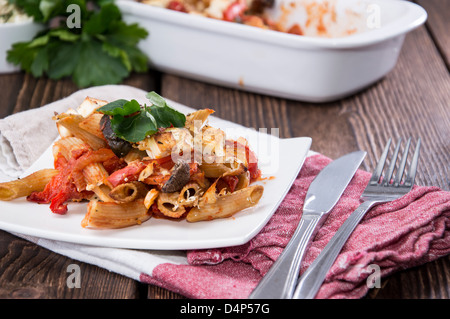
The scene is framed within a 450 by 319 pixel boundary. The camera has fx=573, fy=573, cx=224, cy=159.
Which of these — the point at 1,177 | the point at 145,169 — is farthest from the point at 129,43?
the point at 145,169

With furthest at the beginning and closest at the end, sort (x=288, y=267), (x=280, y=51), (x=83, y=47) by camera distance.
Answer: (x=83, y=47) < (x=280, y=51) < (x=288, y=267)

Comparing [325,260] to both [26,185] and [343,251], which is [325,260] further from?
[26,185]

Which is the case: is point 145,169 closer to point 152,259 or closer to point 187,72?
point 152,259

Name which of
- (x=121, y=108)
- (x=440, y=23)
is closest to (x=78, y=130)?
(x=121, y=108)

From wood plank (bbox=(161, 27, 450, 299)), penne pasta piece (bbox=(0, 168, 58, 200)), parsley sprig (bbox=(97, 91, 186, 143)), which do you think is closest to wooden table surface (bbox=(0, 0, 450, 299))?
wood plank (bbox=(161, 27, 450, 299))

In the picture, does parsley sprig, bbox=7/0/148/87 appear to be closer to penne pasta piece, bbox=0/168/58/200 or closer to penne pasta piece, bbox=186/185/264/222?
penne pasta piece, bbox=0/168/58/200

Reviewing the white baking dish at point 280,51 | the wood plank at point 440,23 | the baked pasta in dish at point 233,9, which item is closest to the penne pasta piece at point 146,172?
the white baking dish at point 280,51
